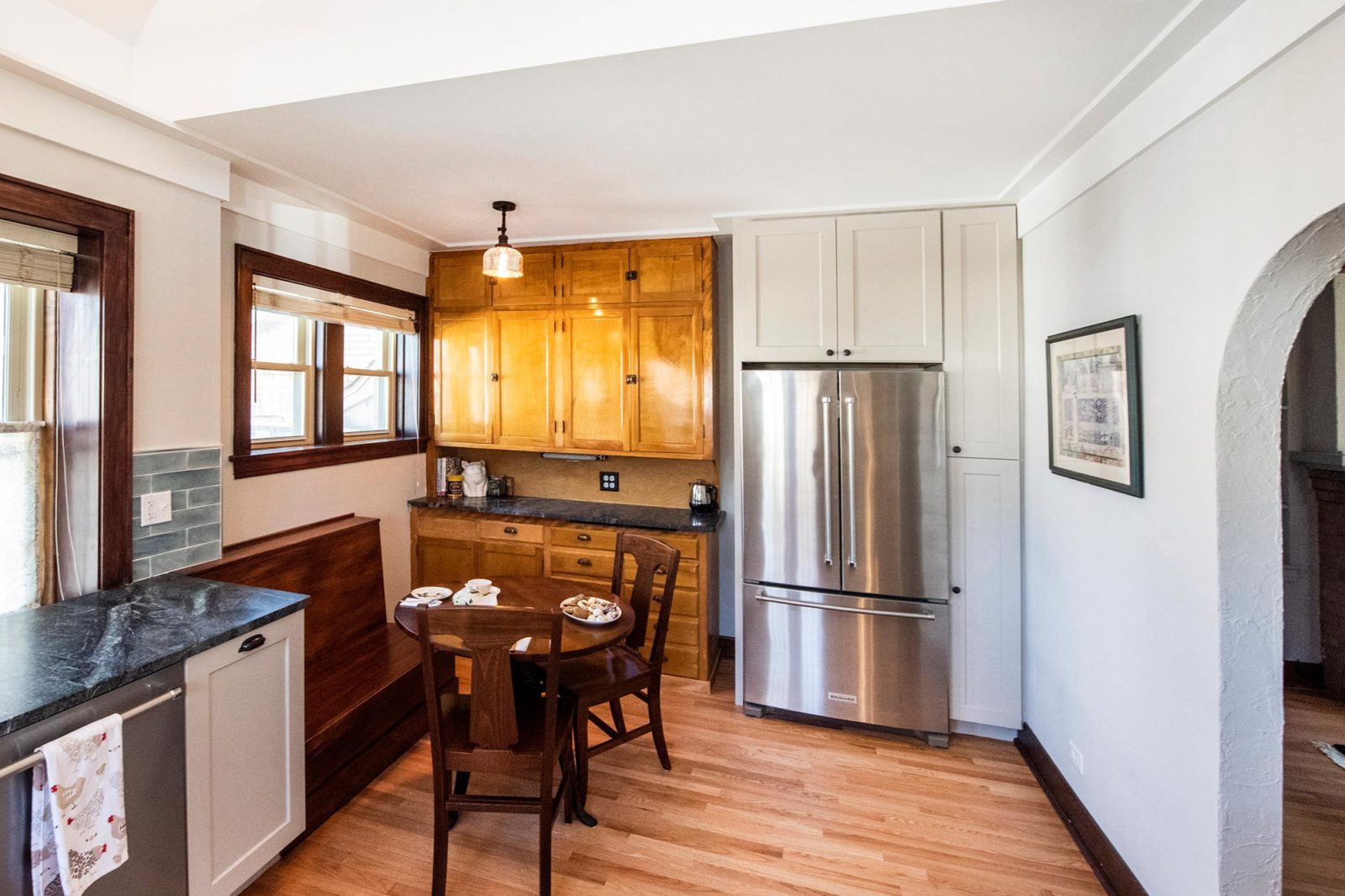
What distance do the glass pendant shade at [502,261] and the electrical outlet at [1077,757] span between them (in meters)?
3.06

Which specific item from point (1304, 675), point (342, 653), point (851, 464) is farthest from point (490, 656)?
point (1304, 675)

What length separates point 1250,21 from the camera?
1.26 meters

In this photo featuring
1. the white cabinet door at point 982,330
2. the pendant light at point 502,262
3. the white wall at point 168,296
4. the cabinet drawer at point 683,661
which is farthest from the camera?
the cabinet drawer at point 683,661

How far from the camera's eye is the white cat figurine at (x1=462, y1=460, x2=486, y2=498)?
375cm

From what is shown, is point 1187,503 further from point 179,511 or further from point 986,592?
point 179,511

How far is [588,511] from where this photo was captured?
3.39m

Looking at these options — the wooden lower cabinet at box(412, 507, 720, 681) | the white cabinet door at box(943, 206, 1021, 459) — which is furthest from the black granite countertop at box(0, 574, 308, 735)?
the white cabinet door at box(943, 206, 1021, 459)

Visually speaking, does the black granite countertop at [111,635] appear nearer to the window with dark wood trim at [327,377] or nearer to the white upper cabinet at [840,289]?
the window with dark wood trim at [327,377]

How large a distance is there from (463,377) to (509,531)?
3.58 feet

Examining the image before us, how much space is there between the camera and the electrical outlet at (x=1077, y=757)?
6.68 feet

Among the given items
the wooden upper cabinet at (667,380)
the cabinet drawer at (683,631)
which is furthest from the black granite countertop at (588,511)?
the cabinet drawer at (683,631)

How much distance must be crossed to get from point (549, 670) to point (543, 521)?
1664 mm

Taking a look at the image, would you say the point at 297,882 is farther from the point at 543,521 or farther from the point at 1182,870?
the point at 1182,870

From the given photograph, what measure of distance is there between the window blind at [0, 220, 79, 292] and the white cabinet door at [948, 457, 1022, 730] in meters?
3.57
